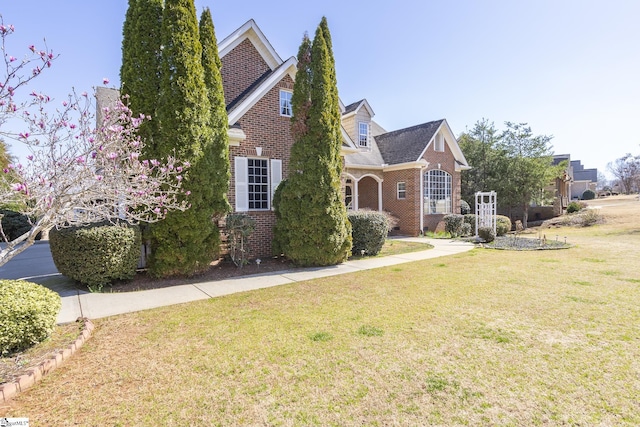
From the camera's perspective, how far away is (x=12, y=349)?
3691mm

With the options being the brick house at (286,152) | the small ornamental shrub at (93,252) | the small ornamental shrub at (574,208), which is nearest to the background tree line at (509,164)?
the brick house at (286,152)

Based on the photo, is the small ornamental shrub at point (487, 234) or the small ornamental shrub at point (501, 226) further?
the small ornamental shrub at point (501, 226)

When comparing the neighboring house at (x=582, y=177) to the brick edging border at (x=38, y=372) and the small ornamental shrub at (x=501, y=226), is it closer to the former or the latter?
the small ornamental shrub at (x=501, y=226)

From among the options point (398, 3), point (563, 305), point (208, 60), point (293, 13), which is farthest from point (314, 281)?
point (398, 3)

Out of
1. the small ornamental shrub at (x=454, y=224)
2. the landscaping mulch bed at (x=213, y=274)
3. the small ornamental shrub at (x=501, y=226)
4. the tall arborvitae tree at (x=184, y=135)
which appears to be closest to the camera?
the landscaping mulch bed at (x=213, y=274)

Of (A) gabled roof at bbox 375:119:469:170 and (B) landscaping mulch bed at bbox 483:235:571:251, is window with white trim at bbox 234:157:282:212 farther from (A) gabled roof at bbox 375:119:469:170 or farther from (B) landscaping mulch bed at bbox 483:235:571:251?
(B) landscaping mulch bed at bbox 483:235:571:251

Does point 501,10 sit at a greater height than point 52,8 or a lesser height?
greater

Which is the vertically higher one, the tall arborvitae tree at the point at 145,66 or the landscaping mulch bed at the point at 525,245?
the tall arborvitae tree at the point at 145,66

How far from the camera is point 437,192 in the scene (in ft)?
60.1

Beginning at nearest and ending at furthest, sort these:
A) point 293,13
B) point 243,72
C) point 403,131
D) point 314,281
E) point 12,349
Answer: point 12,349, point 314,281, point 293,13, point 243,72, point 403,131

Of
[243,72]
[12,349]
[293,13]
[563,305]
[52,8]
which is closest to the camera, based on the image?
[12,349]

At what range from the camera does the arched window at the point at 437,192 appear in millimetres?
17766

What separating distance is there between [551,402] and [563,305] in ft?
11.1

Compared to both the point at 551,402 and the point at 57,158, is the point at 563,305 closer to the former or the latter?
the point at 551,402
